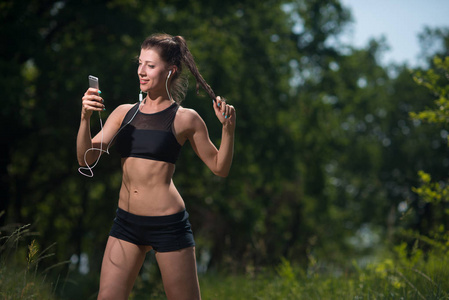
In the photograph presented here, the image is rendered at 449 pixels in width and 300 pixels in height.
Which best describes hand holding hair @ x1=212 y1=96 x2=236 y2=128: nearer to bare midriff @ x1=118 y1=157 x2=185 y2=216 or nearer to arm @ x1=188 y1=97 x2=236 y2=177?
arm @ x1=188 y1=97 x2=236 y2=177

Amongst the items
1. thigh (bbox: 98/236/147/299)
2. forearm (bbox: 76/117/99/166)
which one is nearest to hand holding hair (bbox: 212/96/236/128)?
forearm (bbox: 76/117/99/166)

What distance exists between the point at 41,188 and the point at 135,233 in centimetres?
1048

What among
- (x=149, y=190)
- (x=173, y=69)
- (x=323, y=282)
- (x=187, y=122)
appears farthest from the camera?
(x=323, y=282)

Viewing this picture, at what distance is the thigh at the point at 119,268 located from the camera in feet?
9.27

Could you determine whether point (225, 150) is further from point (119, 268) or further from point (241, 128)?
point (241, 128)

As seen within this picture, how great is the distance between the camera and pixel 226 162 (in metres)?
3.12

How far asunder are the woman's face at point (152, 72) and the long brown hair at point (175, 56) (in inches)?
1.7

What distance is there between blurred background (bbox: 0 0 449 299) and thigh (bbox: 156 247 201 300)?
2127mm

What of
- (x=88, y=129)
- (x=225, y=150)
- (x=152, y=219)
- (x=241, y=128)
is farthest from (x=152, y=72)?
(x=241, y=128)

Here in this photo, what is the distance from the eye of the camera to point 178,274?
9.45ft

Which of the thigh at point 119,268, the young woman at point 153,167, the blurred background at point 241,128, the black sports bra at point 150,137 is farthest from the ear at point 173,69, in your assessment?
the blurred background at point 241,128

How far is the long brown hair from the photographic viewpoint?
3.23 meters

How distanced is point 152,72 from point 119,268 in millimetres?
1249

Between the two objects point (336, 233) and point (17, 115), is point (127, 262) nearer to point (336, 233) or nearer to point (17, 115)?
point (17, 115)
